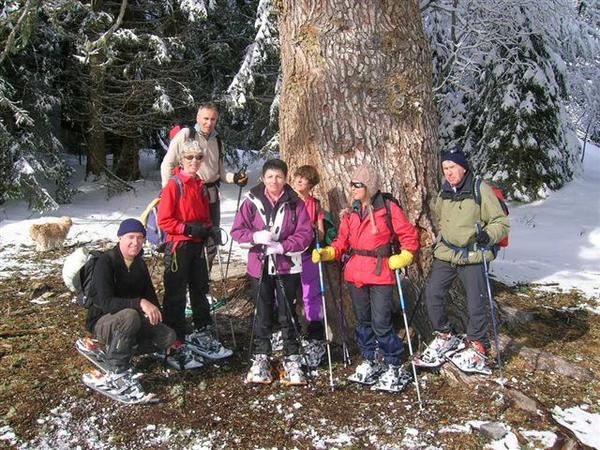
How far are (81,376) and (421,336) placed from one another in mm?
2750

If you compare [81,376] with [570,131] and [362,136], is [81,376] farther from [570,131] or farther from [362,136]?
[570,131]

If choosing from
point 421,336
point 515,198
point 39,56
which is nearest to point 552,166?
point 515,198

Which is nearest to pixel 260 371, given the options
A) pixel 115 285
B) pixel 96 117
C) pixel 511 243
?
pixel 115 285

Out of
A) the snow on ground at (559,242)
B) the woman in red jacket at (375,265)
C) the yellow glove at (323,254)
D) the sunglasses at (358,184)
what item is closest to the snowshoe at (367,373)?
the woman in red jacket at (375,265)

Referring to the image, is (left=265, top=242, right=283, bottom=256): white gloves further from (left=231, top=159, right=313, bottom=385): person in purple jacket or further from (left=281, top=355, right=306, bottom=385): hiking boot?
(left=281, top=355, right=306, bottom=385): hiking boot

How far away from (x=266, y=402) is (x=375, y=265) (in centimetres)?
126

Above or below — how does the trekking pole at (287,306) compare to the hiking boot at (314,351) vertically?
above

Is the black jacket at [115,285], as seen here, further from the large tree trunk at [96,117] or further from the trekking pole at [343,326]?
the large tree trunk at [96,117]

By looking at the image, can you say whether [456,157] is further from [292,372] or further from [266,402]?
[266,402]

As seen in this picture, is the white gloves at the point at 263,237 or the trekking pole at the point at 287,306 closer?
the white gloves at the point at 263,237

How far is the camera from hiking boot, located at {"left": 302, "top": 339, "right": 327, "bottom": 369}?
4520 mm

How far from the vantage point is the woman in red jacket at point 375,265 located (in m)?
4.19

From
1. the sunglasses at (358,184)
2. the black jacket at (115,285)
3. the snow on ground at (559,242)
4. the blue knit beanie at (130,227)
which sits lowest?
the snow on ground at (559,242)

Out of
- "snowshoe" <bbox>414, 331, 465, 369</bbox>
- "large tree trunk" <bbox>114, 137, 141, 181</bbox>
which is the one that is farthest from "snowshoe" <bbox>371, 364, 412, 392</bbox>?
"large tree trunk" <bbox>114, 137, 141, 181</bbox>
